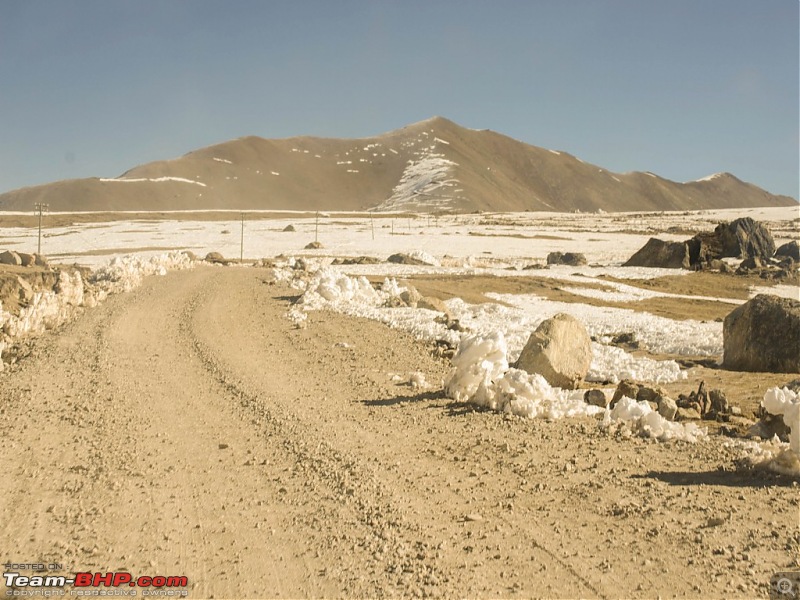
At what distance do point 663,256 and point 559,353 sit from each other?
36.7 metres

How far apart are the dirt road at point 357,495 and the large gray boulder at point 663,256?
3728 cm

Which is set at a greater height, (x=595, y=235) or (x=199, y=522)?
(x=595, y=235)

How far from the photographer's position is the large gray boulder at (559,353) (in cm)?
1332

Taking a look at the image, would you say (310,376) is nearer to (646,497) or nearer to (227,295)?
(646,497)

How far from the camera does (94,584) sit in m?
6.41

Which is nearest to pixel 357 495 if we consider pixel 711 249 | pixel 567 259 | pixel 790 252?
pixel 567 259

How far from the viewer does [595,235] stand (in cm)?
8462

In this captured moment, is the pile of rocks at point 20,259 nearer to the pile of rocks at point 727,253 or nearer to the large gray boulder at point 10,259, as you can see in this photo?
the large gray boulder at point 10,259

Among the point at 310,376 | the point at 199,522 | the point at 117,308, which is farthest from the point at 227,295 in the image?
the point at 199,522

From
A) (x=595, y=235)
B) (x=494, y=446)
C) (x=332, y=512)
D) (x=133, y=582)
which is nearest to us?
(x=133, y=582)

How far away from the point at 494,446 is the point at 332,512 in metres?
2.91

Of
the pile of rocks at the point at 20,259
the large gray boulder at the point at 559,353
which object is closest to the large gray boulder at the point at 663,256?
the large gray boulder at the point at 559,353

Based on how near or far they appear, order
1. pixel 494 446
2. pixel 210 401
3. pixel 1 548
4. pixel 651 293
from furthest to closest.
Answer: pixel 651 293 → pixel 210 401 → pixel 494 446 → pixel 1 548

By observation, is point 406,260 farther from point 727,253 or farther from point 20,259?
point 727,253
